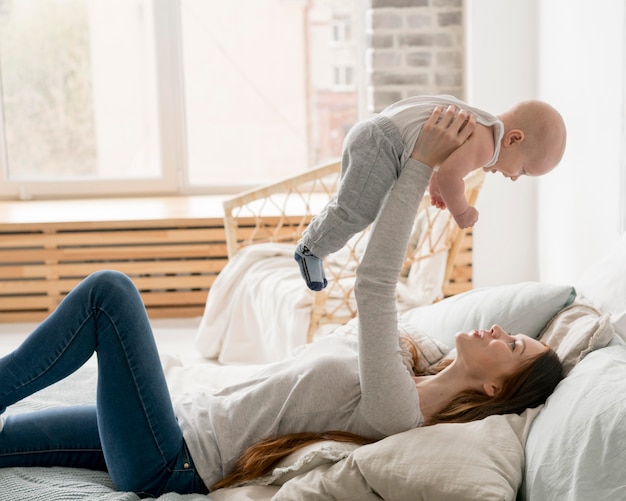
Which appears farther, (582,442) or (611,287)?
(611,287)

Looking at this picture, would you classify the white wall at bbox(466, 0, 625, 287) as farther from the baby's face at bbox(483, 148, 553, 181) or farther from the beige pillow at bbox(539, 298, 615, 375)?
the baby's face at bbox(483, 148, 553, 181)

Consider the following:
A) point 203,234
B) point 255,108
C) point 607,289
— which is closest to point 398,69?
point 255,108

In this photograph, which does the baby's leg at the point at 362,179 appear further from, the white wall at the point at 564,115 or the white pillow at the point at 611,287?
the white wall at the point at 564,115

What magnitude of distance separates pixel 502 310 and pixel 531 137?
20.5 inches

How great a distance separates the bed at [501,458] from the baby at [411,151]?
361 millimetres

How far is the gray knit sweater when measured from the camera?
4.88 feet

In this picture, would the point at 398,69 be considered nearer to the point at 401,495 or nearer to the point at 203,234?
the point at 203,234

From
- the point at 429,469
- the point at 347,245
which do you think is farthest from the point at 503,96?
the point at 429,469

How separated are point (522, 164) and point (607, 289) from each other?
0.47 metres

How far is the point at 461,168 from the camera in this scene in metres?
1.47

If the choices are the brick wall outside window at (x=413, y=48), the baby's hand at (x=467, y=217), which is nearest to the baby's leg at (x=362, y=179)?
the baby's hand at (x=467, y=217)

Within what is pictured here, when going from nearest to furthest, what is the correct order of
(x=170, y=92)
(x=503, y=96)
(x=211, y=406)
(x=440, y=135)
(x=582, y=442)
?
(x=582, y=442), (x=440, y=135), (x=211, y=406), (x=503, y=96), (x=170, y=92)

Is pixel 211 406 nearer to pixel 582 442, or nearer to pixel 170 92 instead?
pixel 582 442

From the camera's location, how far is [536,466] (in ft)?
4.59
